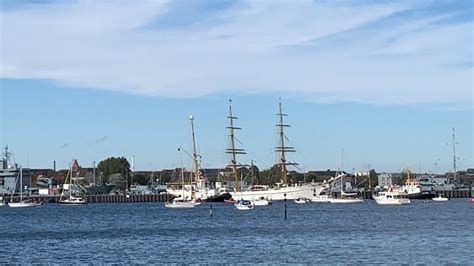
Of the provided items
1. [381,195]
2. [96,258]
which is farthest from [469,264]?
[381,195]

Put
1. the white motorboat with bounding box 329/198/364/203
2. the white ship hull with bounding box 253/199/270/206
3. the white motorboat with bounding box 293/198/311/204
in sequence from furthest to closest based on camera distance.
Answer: the white motorboat with bounding box 293/198/311/204, the white motorboat with bounding box 329/198/364/203, the white ship hull with bounding box 253/199/270/206

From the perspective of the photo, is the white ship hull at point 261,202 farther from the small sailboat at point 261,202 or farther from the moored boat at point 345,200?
the moored boat at point 345,200

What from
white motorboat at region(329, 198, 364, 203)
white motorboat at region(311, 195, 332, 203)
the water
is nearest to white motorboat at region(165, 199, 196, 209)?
white motorboat at region(329, 198, 364, 203)

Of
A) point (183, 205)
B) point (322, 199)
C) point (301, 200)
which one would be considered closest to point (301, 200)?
point (301, 200)

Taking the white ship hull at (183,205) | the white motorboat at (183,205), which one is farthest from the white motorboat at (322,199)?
the white ship hull at (183,205)

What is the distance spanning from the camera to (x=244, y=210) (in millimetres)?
149625

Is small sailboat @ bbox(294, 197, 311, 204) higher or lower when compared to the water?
higher

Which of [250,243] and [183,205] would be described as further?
[183,205]

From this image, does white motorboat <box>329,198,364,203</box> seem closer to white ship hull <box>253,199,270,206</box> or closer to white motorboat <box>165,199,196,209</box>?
white ship hull <box>253,199,270,206</box>

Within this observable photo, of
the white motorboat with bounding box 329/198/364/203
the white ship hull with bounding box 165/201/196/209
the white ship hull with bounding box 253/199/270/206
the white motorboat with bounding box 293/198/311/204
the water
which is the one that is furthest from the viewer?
the white motorboat with bounding box 293/198/311/204

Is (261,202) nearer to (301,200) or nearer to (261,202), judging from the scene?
(261,202)

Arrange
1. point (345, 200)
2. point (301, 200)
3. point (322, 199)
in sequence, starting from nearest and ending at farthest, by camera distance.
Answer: point (345, 200) < point (301, 200) < point (322, 199)

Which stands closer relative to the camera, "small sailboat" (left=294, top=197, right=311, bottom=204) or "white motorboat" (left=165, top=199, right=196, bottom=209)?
"white motorboat" (left=165, top=199, right=196, bottom=209)

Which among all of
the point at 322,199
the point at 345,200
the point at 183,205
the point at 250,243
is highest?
the point at 322,199
